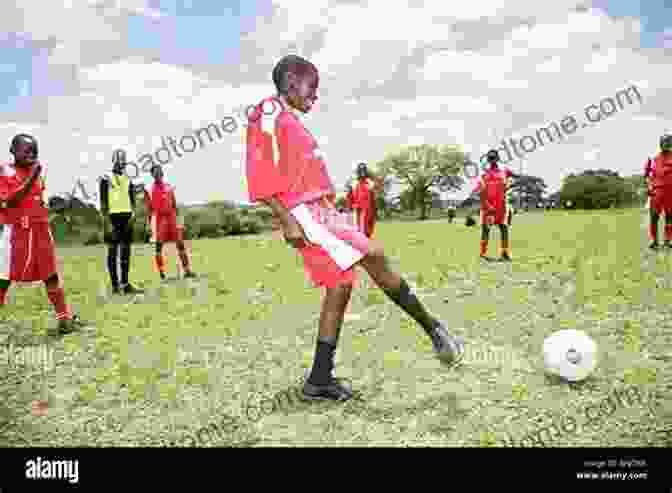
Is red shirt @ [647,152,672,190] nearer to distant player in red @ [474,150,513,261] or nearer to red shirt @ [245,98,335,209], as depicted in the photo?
distant player in red @ [474,150,513,261]

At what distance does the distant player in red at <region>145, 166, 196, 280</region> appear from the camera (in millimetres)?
9328

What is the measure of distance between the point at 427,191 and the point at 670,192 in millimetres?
10659

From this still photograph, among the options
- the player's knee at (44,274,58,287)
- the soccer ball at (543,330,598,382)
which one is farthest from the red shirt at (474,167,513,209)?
the player's knee at (44,274,58,287)

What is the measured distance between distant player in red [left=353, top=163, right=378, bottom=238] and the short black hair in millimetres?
8095

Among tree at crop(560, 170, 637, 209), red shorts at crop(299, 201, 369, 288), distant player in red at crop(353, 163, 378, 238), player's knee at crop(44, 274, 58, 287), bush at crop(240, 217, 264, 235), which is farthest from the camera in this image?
bush at crop(240, 217, 264, 235)

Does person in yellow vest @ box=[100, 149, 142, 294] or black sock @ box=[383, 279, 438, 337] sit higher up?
person in yellow vest @ box=[100, 149, 142, 294]

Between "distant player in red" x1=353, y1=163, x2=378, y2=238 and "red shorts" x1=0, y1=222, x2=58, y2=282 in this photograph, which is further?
"distant player in red" x1=353, y1=163, x2=378, y2=238

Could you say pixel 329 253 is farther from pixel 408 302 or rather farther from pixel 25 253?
pixel 25 253

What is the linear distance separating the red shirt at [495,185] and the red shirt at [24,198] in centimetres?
724
